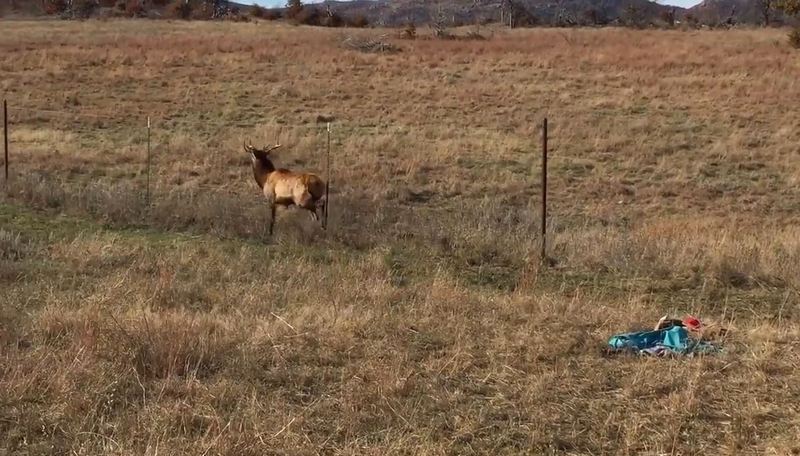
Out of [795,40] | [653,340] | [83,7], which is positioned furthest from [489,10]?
[653,340]

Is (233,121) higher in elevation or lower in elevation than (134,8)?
lower

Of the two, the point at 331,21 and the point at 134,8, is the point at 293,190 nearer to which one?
the point at 331,21

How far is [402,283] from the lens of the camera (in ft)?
25.5

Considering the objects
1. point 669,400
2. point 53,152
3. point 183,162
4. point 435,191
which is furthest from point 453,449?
point 53,152

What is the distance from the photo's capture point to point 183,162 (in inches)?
610

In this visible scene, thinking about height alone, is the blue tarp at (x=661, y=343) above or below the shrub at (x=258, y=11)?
below

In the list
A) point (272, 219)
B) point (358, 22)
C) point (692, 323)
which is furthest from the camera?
point (358, 22)

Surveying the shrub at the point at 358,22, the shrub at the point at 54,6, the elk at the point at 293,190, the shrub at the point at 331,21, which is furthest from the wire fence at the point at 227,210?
the shrub at the point at 54,6

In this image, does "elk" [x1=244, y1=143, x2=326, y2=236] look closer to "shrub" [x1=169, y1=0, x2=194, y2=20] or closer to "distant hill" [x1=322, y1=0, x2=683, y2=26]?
"shrub" [x1=169, y1=0, x2=194, y2=20]

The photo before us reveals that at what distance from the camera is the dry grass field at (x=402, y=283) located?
4391mm

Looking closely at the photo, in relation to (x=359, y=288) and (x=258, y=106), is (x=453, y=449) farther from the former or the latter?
(x=258, y=106)

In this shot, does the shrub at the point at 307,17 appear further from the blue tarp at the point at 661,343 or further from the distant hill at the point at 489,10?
the blue tarp at the point at 661,343

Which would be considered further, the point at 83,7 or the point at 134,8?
the point at 134,8

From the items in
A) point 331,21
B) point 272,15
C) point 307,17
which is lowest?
point 331,21
